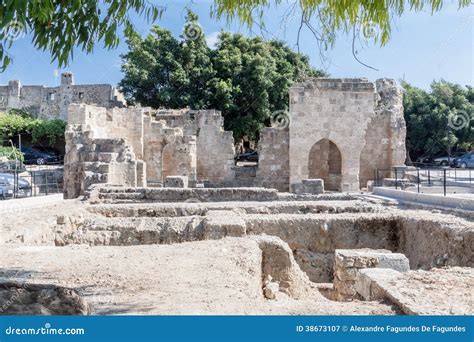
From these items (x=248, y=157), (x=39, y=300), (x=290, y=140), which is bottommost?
(x=39, y=300)

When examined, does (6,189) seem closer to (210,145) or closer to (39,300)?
(210,145)

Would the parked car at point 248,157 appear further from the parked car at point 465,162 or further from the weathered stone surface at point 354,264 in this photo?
the weathered stone surface at point 354,264

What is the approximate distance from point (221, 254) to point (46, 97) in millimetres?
36493

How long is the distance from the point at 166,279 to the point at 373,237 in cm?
564

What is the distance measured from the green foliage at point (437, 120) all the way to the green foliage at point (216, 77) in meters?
12.0

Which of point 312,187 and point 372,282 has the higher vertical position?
point 312,187

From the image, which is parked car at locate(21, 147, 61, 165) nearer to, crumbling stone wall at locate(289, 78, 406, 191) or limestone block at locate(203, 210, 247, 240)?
crumbling stone wall at locate(289, 78, 406, 191)

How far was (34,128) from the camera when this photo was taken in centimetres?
3238

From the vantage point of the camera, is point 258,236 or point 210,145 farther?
point 210,145

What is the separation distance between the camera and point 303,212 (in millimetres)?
10867

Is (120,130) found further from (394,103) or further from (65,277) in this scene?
(65,277)

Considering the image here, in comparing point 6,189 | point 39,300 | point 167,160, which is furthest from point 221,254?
point 167,160

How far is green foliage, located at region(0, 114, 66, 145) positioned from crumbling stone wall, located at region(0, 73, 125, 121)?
A: 17.5 feet

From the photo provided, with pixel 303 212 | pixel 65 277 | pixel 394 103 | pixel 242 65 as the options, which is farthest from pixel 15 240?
pixel 242 65
